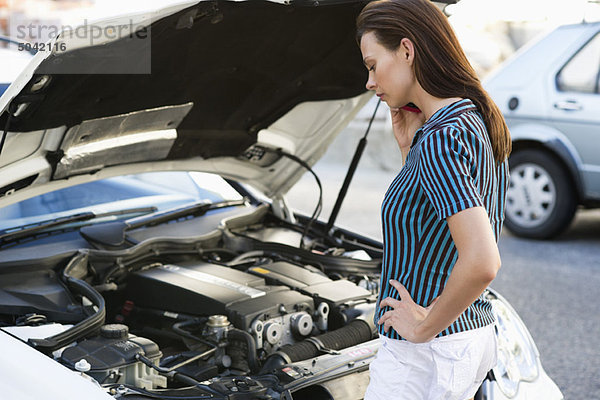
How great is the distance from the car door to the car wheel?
0.25 metres

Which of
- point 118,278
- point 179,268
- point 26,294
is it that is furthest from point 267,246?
point 26,294

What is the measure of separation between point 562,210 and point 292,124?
4273mm

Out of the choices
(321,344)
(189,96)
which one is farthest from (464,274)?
(189,96)

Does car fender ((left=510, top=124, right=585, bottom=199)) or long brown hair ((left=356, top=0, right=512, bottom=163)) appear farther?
car fender ((left=510, top=124, right=585, bottom=199))

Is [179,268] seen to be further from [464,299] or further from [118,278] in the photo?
[464,299]

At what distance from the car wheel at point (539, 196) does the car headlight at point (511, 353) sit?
4.20m

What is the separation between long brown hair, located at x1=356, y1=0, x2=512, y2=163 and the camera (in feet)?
6.01

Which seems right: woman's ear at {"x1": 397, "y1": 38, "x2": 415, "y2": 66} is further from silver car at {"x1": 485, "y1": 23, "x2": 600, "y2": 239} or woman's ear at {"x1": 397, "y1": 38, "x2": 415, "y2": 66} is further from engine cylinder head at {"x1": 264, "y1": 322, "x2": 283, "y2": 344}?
silver car at {"x1": 485, "y1": 23, "x2": 600, "y2": 239}

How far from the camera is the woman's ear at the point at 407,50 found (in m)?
1.82

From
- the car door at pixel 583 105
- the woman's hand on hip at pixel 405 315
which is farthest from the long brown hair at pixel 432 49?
the car door at pixel 583 105

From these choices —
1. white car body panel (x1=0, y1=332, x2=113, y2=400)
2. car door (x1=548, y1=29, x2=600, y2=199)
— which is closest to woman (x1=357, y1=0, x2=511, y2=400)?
white car body panel (x1=0, y1=332, x2=113, y2=400)

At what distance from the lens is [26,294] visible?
108 inches

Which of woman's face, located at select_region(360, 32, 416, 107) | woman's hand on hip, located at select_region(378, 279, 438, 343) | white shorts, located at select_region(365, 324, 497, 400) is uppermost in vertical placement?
woman's face, located at select_region(360, 32, 416, 107)

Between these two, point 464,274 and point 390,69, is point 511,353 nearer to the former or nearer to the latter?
point 464,274
